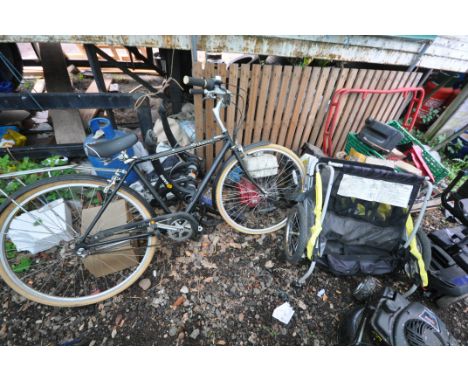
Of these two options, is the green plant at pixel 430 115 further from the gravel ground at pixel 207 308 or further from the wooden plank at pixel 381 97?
the gravel ground at pixel 207 308

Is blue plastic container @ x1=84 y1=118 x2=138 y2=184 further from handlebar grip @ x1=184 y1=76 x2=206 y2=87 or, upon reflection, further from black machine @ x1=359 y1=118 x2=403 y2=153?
black machine @ x1=359 y1=118 x2=403 y2=153

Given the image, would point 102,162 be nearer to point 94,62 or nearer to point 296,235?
point 94,62

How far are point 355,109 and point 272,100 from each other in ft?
5.10

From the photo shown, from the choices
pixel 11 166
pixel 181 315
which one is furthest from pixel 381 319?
pixel 11 166

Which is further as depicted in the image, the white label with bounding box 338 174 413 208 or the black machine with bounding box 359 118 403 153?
the black machine with bounding box 359 118 403 153

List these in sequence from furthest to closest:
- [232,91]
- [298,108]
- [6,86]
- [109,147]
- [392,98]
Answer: [392,98] → [6,86] → [298,108] → [232,91] → [109,147]

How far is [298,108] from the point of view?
10.7 feet

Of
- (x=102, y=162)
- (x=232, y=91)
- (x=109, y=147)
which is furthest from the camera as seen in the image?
(x=232, y=91)

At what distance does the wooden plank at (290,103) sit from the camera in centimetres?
300

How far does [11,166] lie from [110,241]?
6.66 feet

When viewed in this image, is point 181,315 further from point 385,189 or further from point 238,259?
point 385,189

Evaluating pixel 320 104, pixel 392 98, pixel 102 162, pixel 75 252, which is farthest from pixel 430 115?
pixel 75 252

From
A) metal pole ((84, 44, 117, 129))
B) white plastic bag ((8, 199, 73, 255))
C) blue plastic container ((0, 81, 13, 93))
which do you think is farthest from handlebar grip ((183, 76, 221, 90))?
blue plastic container ((0, 81, 13, 93))

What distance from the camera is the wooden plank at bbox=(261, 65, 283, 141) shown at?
2.91m
